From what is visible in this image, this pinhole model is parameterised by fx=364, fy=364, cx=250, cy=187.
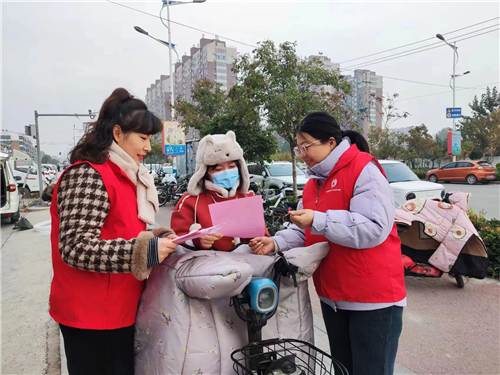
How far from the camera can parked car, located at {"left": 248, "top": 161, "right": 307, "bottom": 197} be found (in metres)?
11.3

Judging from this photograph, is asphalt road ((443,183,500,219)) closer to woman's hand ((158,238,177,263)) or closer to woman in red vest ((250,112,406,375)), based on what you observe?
woman in red vest ((250,112,406,375))

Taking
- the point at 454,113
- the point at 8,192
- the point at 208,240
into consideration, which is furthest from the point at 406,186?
the point at 454,113

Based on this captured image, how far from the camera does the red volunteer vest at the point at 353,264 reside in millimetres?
1548

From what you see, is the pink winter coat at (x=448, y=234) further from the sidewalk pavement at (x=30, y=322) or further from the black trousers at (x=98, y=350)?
the black trousers at (x=98, y=350)

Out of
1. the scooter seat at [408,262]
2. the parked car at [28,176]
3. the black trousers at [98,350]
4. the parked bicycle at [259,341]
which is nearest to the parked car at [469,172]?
the scooter seat at [408,262]

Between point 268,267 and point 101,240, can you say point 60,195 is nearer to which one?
point 101,240

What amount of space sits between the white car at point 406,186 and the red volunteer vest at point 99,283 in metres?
6.62

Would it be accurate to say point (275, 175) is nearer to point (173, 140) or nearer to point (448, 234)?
point (173, 140)

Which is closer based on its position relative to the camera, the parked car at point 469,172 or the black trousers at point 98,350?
the black trousers at point 98,350

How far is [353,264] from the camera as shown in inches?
61.6

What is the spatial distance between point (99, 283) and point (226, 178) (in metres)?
0.79

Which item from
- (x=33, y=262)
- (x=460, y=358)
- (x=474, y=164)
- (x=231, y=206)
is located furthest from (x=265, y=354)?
(x=474, y=164)

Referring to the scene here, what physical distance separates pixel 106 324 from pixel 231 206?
64 centimetres

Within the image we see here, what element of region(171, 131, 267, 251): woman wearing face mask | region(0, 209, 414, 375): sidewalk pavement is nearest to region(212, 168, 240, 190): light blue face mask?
region(171, 131, 267, 251): woman wearing face mask
